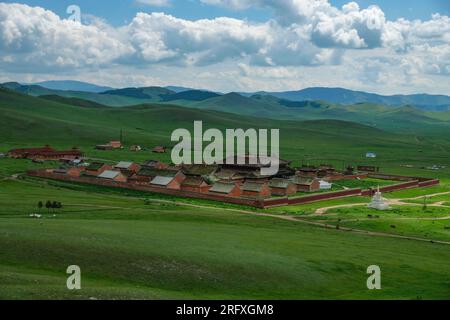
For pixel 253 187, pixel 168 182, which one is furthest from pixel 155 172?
pixel 253 187

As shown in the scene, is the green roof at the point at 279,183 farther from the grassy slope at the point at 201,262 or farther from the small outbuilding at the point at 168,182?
the grassy slope at the point at 201,262

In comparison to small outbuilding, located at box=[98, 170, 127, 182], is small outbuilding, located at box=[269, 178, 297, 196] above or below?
below

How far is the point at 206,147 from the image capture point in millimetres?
186500

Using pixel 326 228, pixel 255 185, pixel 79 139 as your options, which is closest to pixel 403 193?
pixel 255 185

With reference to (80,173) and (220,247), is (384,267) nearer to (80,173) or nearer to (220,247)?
(220,247)

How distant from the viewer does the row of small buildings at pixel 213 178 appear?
282ft

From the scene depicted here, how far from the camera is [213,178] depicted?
98875 millimetres

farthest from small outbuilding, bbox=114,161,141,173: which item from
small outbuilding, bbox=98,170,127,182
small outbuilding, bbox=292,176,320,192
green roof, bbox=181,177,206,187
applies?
small outbuilding, bbox=292,176,320,192

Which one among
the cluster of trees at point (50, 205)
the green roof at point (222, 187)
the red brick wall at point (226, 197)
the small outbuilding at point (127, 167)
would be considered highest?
the small outbuilding at point (127, 167)

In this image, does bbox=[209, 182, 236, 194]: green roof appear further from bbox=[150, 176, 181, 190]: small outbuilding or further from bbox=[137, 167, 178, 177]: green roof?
bbox=[137, 167, 178, 177]: green roof

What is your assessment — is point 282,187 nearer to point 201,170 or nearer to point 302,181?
point 302,181

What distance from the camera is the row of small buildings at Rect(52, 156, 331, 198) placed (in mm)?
85812

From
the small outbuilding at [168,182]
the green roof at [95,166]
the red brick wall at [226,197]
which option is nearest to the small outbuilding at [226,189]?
the red brick wall at [226,197]
